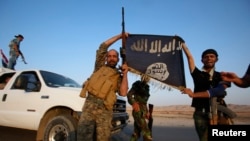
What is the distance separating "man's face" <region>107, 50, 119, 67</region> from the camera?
3.99 m

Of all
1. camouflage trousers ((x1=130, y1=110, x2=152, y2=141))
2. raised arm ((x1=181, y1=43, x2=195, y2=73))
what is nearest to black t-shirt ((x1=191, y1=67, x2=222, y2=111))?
raised arm ((x1=181, y1=43, x2=195, y2=73))

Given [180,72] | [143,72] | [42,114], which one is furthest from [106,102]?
[42,114]

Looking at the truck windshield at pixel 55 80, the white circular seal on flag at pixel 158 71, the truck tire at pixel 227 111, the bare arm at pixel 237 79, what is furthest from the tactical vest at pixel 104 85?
the truck windshield at pixel 55 80

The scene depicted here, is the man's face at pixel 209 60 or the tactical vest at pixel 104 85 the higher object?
the man's face at pixel 209 60

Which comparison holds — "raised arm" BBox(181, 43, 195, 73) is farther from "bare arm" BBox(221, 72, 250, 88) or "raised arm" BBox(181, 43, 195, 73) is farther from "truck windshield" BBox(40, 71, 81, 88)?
"truck windshield" BBox(40, 71, 81, 88)

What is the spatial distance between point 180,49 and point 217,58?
101 centimetres

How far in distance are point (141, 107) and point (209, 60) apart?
2.31 meters

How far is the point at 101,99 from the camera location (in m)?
3.77

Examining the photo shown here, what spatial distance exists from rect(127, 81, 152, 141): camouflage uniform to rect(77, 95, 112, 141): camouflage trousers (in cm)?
170

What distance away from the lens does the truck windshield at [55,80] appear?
20.0ft

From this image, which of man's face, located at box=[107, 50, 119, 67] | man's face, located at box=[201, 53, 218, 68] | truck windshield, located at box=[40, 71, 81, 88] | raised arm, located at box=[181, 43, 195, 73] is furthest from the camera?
truck windshield, located at box=[40, 71, 81, 88]

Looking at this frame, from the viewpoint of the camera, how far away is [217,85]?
11.7 ft

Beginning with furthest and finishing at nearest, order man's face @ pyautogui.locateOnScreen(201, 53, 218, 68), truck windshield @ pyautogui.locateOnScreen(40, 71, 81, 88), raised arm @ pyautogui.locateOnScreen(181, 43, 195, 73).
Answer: truck windshield @ pyautogui.locateOnScreen(40, 71, 81, 88), raised arm @ pyautogui.locateOnScreen(181, 43, 195, 73), man's face @ pyautogui.locateOnScreen(201, 53, 218, 68)

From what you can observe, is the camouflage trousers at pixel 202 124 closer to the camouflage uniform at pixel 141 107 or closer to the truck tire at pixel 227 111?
the truck tire at pixel 227 111
